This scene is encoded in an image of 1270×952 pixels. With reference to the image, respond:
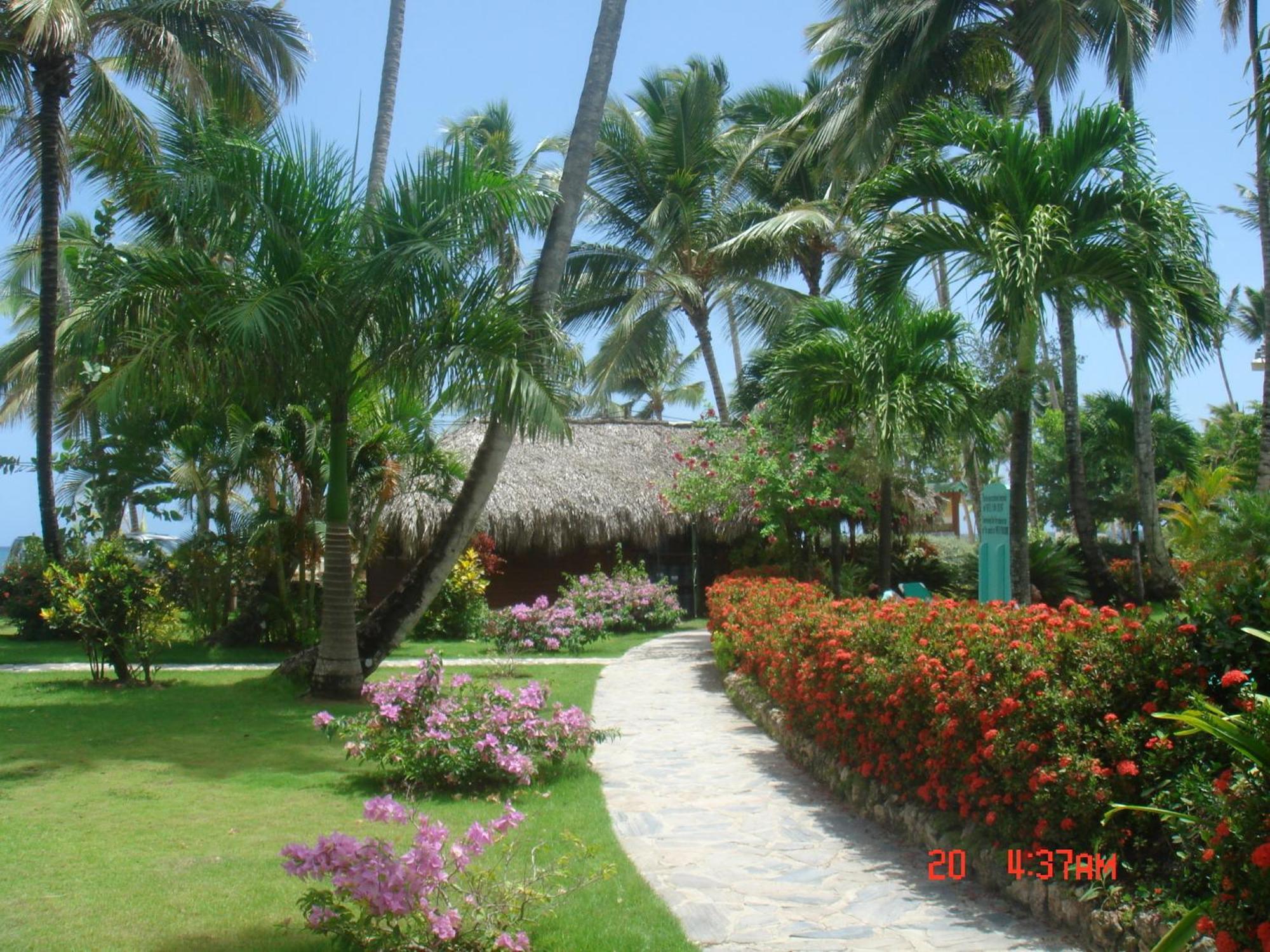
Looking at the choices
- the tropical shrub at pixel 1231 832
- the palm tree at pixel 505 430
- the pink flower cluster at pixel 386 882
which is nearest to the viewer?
the tropical shrub at pixel 1231 832

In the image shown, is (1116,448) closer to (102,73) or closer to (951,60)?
(951,60)

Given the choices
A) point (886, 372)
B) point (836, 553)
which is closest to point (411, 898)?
point (886, 372)

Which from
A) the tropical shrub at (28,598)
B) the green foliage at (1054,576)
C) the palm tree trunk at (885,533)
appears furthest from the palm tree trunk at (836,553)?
the tropical shrub at (28,598)

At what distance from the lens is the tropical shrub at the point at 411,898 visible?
13.3ft

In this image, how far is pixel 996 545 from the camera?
852 centimetres

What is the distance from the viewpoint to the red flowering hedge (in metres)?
4.56

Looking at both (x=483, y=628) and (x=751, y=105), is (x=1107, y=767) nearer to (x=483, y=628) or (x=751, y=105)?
(x=483, y=628)

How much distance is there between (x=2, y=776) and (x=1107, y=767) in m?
7.14

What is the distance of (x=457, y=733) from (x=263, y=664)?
8281mm

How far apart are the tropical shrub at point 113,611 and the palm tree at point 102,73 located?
369cm

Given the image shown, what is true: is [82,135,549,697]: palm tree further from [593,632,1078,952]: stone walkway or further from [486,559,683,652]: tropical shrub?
[486,559,683,652]: tropical shrub

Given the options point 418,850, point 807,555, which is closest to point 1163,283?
point 418,850

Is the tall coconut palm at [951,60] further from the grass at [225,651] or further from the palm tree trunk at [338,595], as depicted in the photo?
the palm tree trunk at [338,595]

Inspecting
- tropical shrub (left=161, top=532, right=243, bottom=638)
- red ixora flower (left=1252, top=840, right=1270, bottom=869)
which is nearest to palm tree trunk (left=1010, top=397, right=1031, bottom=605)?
red ixora flower (left=1252, top=840, right=1270, bottom=869)
